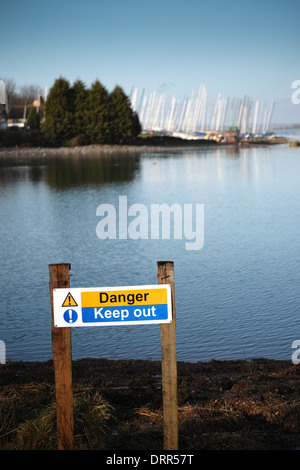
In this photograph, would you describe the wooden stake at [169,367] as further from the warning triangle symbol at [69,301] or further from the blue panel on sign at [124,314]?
the warning triangle symbol at [69,301]

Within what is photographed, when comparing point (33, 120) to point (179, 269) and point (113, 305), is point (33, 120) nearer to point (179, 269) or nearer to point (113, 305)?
point (179, 269)

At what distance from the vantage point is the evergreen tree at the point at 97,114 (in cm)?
8856

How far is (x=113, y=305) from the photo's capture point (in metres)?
4.59

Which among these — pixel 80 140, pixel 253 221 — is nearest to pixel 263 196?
pixel 253 221

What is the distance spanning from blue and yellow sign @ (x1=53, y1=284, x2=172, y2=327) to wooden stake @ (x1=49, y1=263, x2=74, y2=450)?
78 millimetres

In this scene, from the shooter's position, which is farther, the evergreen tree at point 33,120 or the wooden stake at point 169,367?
the evergreen tree at point 33,120

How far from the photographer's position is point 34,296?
13.5 m

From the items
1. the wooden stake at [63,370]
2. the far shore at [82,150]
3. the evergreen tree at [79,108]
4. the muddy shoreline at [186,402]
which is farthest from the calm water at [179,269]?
the evergreen tree at [79,108]

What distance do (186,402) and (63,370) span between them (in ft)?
5.82

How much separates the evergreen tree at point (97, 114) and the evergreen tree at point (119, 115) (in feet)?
5.06

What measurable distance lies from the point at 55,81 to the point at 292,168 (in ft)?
139

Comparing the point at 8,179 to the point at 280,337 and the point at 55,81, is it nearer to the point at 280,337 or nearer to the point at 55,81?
the point at 280,337

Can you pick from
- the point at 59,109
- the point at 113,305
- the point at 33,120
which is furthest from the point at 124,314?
the point at 33,120

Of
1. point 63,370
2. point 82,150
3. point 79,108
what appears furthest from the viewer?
point 79,108
